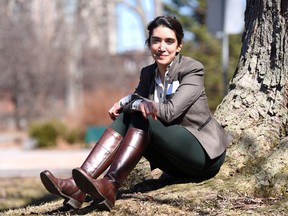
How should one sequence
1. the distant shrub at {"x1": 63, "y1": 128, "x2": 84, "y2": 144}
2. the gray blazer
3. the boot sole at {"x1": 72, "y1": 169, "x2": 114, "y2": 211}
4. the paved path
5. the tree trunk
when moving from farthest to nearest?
the distant shrub at {"x1": 63, "y1": 128, "x2": 84, "y2": 144}
the paved path
the tree trunk
the gray blazer
the boot sole at {"x1": 72, "y1": 169, "x2": 114, "y2": 211}

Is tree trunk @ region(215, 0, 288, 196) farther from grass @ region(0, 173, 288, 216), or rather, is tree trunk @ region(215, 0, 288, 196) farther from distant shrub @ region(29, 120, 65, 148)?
distant shrub @ region(29, 120, 65, 148)

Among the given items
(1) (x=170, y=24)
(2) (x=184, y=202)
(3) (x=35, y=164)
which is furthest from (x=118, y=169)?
(3) (x=35, y=164)

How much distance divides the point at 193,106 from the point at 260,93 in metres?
0.80

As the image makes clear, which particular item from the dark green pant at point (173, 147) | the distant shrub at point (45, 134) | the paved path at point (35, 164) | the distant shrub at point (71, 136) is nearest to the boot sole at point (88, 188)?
the dark green pant at point (173, 147)

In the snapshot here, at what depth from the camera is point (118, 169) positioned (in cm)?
434

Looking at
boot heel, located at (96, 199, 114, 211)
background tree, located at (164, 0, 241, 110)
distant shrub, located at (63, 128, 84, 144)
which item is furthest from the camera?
background tree, located at (164, 0, 241, 110)

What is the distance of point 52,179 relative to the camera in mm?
4367

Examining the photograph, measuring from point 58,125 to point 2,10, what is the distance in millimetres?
8796

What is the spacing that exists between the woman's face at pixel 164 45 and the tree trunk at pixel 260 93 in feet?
2.55

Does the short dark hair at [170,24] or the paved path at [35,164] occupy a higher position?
the short dark hair at [170,24]

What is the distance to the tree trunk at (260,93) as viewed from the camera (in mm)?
5051

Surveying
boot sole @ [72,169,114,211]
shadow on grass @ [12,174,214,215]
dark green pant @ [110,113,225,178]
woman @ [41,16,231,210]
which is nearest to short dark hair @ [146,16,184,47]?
woman @ [41,16,231,210]

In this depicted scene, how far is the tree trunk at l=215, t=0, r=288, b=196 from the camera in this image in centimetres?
505

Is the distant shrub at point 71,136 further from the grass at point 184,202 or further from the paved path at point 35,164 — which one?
the grass at point 184,202
